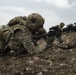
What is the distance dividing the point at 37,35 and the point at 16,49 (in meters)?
0.81

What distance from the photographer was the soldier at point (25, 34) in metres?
10.0

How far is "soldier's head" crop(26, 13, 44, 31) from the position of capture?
10.0 metres

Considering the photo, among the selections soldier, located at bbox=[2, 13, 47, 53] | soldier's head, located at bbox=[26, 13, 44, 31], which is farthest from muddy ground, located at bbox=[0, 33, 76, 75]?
soldier's head, located at bbox=[26, 13, 44, 31]

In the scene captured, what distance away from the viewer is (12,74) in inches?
371

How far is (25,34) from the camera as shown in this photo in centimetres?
1014

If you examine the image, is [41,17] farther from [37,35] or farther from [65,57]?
[65,57]

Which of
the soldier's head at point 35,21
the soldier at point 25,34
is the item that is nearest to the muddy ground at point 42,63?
the soldier at point 25,34

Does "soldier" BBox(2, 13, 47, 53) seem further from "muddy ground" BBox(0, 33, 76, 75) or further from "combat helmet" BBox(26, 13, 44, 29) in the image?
"muddy ground" BBox(0, 33, 76, 75)

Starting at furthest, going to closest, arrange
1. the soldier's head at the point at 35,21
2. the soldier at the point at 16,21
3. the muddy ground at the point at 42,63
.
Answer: the soldier at the point at 16,21 → the soldier's head at the point at 35,21 → the muddy ground at the point at 42,63

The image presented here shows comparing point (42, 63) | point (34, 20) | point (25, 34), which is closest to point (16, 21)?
point (25, 34)

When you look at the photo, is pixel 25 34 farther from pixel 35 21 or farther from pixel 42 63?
pixel 42 63

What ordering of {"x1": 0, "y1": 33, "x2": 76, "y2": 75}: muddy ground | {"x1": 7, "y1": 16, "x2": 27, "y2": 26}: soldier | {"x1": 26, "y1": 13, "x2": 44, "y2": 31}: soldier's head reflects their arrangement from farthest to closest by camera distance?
1. {"x1": 7, "y1": 16, "x2": 27, "y2": 26}: soldier
2. {"x1": 26, "y1": 13, "x2": 44, "y2": 31}: soldier's head
3. {"x1": 0, "y1": 33, "x2": 76, "y2": 75}: muddy ground

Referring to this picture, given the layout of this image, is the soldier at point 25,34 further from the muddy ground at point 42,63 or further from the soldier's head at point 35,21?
the muddy ground at point 42,63

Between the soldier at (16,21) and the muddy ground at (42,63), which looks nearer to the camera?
the muddy ground at (42,63)
